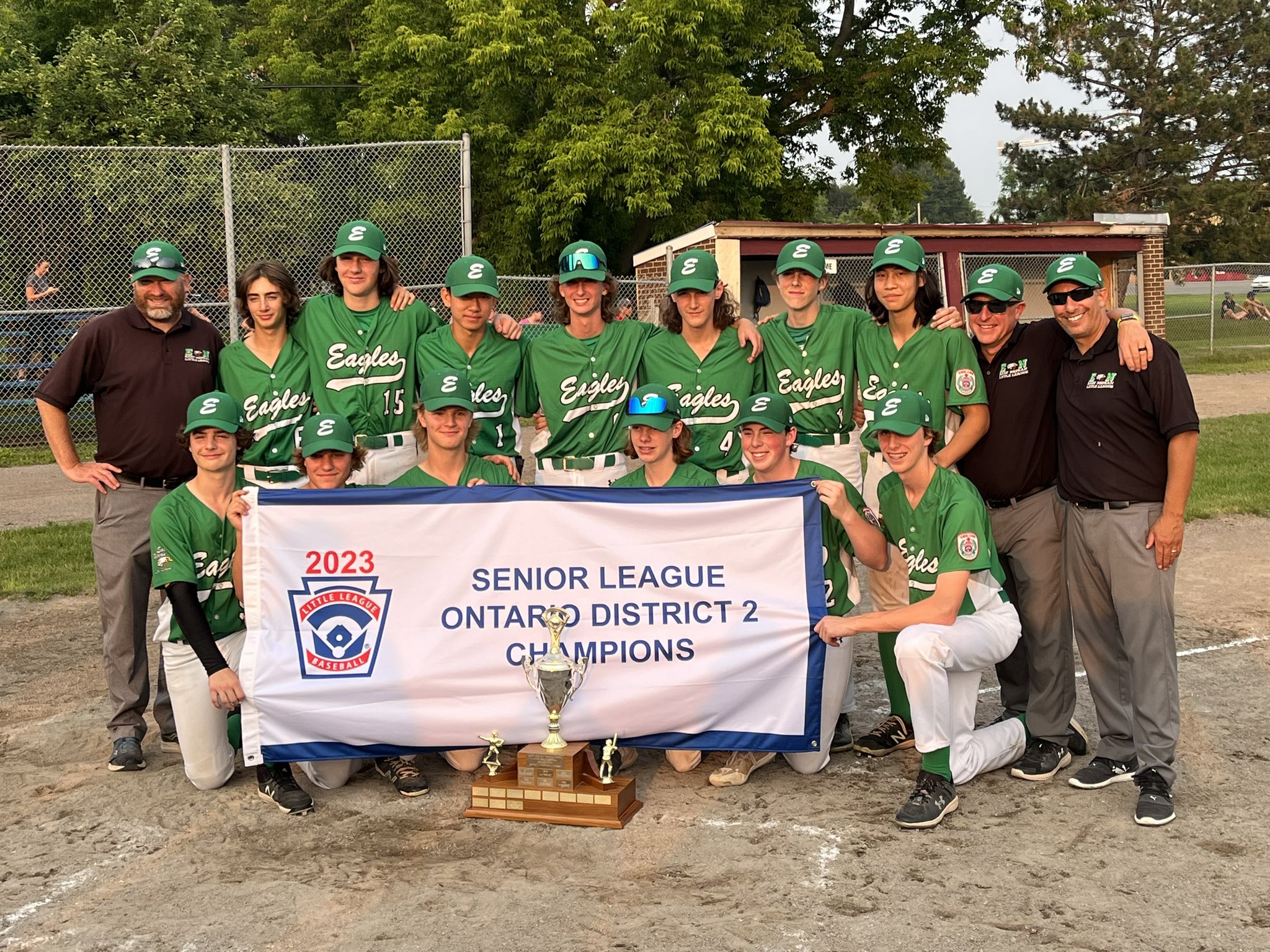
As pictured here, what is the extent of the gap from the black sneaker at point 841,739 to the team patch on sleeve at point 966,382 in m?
1.69

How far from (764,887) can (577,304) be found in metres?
3.22

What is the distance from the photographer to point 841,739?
6062 mm

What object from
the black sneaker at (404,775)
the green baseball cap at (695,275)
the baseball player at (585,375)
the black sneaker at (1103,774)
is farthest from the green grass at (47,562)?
the black sneaker at (1103,774)

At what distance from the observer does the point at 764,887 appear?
445 cm

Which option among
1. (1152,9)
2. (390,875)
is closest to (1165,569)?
(390,875)

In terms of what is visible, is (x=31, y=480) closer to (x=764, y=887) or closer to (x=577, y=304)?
(x=577, y=304)

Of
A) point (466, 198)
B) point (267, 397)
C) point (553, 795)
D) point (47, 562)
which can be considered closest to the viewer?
point (553, 795)

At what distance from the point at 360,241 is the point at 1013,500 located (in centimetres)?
357

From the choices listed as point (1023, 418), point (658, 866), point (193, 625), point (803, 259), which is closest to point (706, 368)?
point (803, 259)

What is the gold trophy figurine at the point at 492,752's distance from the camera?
5336 millimetres

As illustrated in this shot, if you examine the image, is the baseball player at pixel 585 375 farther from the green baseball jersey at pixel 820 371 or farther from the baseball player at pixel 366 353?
the baseball player at pixel 366 353

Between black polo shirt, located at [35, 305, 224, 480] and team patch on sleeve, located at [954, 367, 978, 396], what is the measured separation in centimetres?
378

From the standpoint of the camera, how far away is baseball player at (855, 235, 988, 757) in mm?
5918

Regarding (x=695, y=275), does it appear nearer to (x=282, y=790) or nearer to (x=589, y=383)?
(x=589, y=383)
